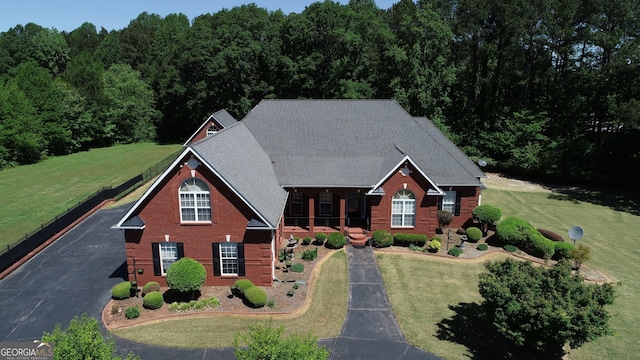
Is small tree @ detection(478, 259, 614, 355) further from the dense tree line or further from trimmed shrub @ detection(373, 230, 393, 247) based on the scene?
the dense tree line

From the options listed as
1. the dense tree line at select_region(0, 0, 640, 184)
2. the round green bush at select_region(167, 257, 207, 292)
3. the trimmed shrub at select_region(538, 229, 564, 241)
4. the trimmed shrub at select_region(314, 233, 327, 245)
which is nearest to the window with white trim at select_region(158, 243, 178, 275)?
the round green bush at select_region(167, 257, 207, 292)

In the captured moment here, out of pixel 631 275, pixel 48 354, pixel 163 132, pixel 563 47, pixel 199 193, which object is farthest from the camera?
pixel 163 132

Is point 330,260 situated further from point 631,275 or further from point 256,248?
point 631,275

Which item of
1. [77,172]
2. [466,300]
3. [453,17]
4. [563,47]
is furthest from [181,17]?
[466,300]

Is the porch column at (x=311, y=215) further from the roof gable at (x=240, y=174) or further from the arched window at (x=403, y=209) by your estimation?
the arched window at (x=403, y=209)

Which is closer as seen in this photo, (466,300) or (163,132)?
(466,300)

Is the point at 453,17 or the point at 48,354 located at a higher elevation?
the point at 453,17

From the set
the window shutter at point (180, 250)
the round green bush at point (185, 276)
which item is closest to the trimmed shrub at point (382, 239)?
the round green bush at point (185, 276)
